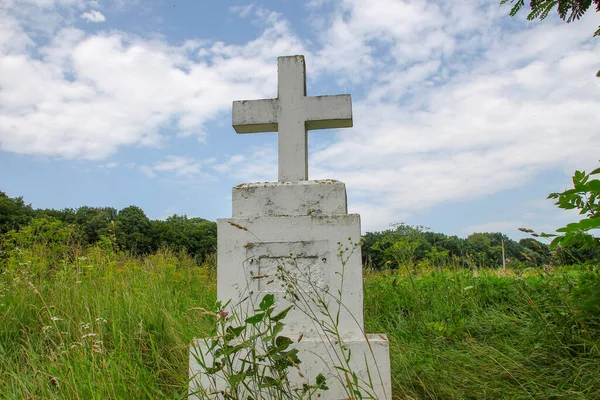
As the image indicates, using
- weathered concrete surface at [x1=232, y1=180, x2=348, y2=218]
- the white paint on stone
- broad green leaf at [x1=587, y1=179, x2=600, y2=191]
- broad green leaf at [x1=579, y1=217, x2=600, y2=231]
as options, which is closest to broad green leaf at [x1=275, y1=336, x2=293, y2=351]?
the white paint on stone

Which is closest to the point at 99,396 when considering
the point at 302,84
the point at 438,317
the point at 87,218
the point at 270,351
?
the point at 270,351

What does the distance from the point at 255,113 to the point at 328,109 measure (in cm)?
48

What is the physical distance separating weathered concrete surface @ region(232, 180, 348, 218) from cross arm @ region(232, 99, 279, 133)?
0.51 meters

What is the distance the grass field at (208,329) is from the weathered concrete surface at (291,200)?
3.34 feet

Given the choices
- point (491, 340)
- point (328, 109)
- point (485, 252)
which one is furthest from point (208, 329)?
point (485, 252)

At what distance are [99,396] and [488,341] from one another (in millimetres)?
2951

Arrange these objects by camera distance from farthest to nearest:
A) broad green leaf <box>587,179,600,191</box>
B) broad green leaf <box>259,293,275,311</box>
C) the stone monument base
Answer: the stone monument base → broad green leaf <box>259,293,275,311</box> → broad green leaf <box>587,179,600,191</box>

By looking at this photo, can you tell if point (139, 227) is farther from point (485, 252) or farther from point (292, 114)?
point (292, 114)

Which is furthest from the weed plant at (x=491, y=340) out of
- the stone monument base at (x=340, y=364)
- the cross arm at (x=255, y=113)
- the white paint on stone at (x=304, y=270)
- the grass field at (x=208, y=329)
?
the cross arm at (x=255, y=113)

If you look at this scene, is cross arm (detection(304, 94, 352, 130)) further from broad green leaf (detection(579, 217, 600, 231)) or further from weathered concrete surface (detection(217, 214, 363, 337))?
broad green leaf (detection(579, 217, 600, 231))

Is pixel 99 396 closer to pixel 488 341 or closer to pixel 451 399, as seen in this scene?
Result: pixel 451 399

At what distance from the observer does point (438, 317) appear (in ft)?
13.4

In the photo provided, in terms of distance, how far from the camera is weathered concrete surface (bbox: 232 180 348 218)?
2.38 meters

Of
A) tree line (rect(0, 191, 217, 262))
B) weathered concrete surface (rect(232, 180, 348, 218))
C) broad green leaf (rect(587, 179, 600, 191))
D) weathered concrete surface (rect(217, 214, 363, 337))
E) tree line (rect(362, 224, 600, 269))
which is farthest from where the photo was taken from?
tree line (rect(0, 191, 217, 262))
